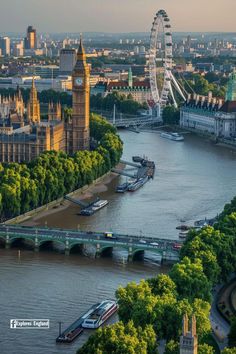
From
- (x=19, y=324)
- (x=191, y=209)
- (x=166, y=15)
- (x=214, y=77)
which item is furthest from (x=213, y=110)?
(x=19, y=324)

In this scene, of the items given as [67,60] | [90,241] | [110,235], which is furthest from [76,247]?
[67,60]

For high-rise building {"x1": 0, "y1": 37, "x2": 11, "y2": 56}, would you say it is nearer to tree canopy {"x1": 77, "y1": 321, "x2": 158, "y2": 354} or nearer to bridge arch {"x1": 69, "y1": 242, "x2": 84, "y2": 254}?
bridge arch {"x1": 69, "y1": 242, "x2": 84, "y2": 254}

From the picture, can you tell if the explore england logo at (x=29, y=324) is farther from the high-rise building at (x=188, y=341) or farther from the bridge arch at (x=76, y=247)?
the high-rise building at (x=188, y=341)

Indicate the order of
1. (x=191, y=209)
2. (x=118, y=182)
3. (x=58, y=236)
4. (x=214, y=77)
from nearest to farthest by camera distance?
(x=58, y=236) → (x=191, y=209) → (x=118, y=182) → (x=214, y=77)

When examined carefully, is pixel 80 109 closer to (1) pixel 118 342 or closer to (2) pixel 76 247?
(2) pixel 76 247

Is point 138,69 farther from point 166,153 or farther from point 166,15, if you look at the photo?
point 166,153

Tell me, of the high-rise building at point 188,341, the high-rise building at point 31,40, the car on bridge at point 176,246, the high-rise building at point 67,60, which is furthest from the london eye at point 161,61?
the high-rise building at point 31,40

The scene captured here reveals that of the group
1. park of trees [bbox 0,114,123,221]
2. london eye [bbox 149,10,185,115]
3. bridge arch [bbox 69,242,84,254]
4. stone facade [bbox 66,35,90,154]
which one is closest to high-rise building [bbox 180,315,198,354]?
bridge arch [bbox 69,242,84,254]
